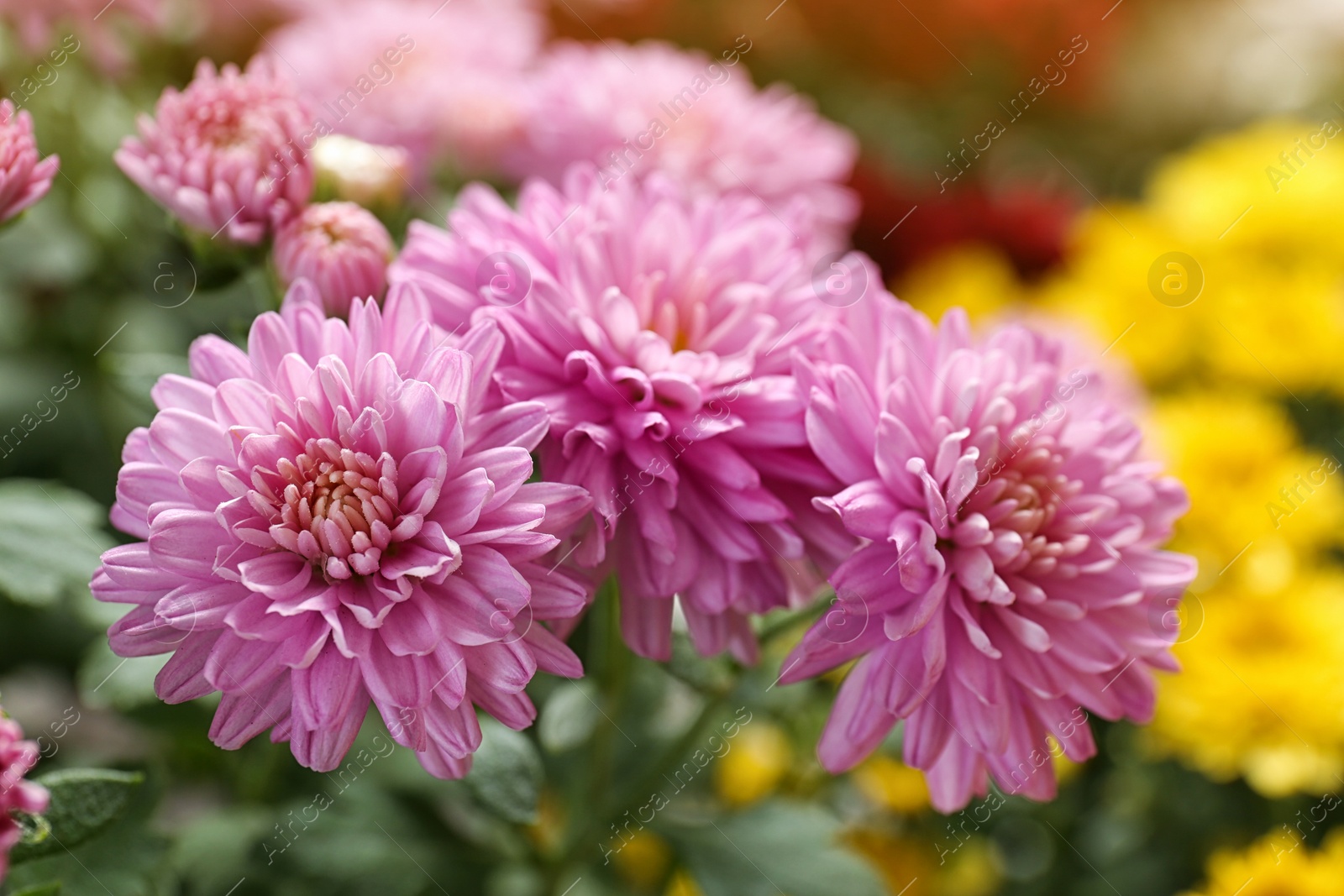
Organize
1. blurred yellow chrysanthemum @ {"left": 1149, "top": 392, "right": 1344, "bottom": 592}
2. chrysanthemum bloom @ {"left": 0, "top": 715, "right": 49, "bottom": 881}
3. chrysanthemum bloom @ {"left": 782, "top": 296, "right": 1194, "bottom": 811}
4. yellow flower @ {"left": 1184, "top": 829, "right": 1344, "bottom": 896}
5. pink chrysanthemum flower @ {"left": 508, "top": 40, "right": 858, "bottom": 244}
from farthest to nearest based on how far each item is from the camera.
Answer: blurred yellow chrysanthemum @ {"left": 1149, "top": 392, "right": 1344, "bottom": 592} → pink chrysanthemum flower @ {"left": 508, "top": 40, "right": 858, "bottom": 244} → yellow flower @ {"left": 1184, "top": 829, "right": 1344, "bottom": 896} → chrysanthemum bloom @ {"left": 782, "top": 296, "right": 1194, "bottom": 811} → chrysanthemum bloom @ {"left": 0, "top": 715, "right": 49, "bottom": 881}

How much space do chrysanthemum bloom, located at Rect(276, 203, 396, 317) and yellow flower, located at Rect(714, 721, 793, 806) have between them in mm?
566

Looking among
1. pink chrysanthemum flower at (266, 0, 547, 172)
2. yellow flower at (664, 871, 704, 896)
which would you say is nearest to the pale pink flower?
pink chrysanthemum flower at (266, 0, 547, 172)

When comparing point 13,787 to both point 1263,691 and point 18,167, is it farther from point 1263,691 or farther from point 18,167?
point 1263,691

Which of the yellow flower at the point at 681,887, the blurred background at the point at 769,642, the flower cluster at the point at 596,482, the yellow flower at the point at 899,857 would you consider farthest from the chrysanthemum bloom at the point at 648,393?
the yellow flower at the point at 899,857

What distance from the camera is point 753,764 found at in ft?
3.28

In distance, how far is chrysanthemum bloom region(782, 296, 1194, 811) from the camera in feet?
1.63

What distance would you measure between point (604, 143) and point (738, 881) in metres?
0.58

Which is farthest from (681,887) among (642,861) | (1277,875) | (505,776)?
(1277,875)

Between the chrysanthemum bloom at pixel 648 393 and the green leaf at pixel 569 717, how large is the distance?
0.18 metres

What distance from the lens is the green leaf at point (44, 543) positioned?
59cm

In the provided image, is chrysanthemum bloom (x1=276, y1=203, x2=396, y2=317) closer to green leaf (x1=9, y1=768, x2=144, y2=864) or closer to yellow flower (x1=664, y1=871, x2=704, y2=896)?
green leaf (x1=9, y1=768, x2=144, y2=864)

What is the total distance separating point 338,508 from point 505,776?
0.25m

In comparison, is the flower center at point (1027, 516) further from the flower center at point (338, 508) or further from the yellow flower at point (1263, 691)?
the yellow flower at point (1263, 691)

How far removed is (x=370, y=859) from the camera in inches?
27.8
